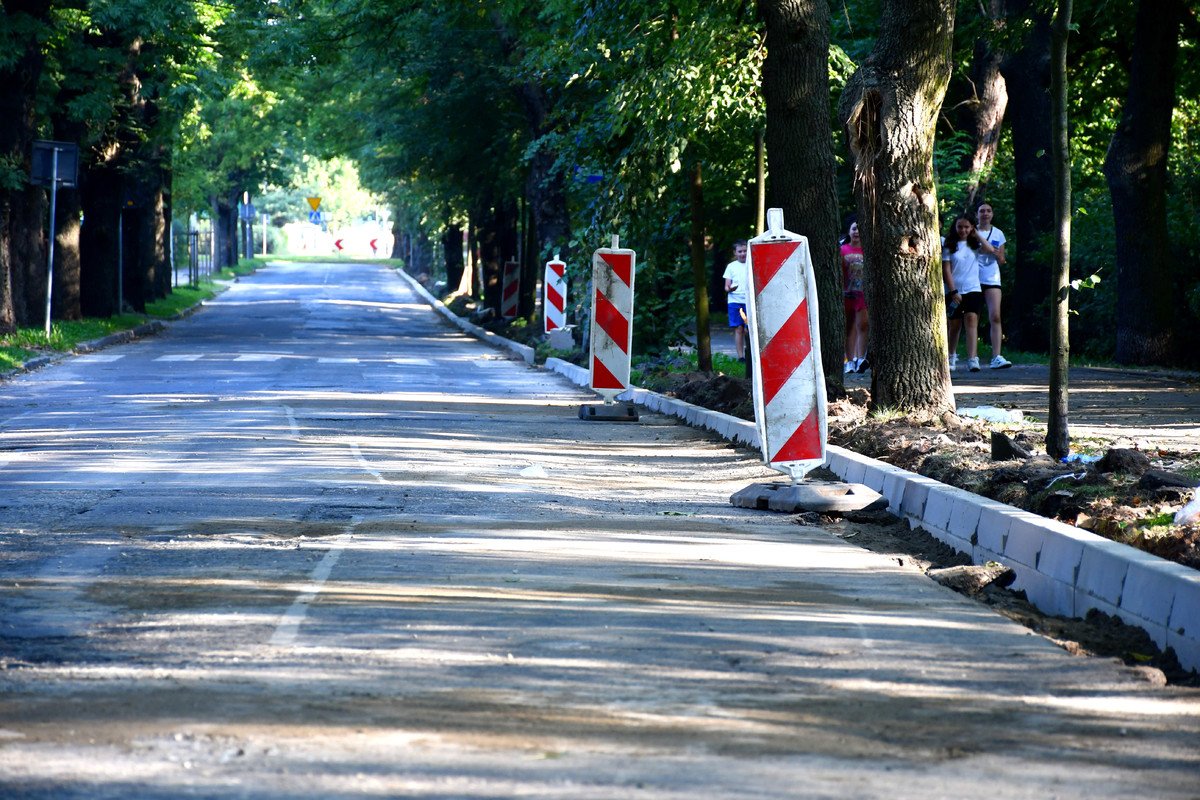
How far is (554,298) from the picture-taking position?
31.5m

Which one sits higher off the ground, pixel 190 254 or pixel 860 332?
pixel 190 254

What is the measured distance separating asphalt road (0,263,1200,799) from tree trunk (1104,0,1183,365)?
12.2 m

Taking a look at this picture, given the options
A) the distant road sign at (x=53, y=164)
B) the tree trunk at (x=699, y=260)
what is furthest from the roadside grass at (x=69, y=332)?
the tree trunk at (x=699, y=260)

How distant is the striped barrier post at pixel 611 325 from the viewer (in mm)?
17797

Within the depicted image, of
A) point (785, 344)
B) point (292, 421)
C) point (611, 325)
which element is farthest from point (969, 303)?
point (785, 344)

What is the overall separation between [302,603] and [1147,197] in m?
18.6

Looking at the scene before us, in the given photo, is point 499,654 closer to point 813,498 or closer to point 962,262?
point 813,498

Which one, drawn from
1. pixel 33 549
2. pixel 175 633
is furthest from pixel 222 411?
pixel 175 633

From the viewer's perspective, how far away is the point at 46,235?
127 ft

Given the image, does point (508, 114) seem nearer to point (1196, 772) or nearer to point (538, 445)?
point (538, 445)

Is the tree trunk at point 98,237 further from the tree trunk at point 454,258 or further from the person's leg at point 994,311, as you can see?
the tree trunk at point 454,258

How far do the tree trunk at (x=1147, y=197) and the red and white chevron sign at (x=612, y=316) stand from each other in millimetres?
8701

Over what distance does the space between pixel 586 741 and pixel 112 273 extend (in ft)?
120

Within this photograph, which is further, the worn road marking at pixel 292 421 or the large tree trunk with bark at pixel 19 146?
the large tree trunk with bark at pixel 19 146
